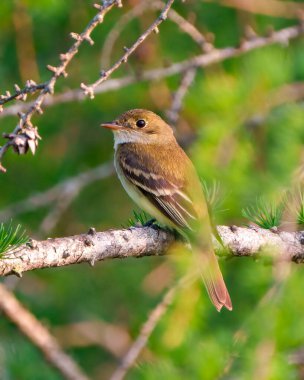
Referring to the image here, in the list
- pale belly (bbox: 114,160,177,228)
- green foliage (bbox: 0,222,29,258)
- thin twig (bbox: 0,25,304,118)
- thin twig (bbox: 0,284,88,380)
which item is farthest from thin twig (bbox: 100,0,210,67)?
green foliage (bbox: 0,222,29,258)

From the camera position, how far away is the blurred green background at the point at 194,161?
495 cm

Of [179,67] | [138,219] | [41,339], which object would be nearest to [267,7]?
[179,67]

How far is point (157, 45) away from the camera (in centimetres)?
772

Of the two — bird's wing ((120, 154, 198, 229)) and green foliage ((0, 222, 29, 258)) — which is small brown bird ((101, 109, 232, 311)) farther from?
green foliage ((0, 222, 29, 258))

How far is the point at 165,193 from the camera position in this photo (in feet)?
18.4

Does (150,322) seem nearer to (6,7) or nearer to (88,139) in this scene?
(6,7)

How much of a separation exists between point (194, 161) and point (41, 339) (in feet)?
5.70

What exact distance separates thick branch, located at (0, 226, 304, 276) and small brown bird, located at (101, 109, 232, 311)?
0.26 meters

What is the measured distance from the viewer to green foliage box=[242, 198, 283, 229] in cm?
475

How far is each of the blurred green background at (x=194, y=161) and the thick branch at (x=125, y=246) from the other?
141 mm

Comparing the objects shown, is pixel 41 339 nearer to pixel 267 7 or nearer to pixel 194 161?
pixel 194 161

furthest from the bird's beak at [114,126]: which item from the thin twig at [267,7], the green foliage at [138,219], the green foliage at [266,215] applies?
the green foliage at [266,215]

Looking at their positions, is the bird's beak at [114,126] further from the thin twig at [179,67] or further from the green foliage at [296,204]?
the green foliage at [296,204]

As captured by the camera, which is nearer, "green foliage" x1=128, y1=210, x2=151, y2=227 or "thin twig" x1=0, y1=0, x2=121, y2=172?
"thin twig" x1=0, y1=0, x2=121, y2=172
